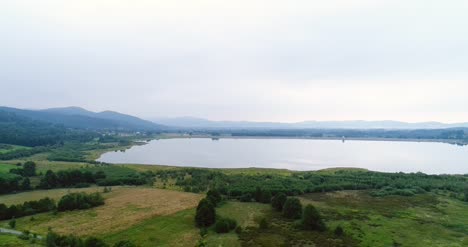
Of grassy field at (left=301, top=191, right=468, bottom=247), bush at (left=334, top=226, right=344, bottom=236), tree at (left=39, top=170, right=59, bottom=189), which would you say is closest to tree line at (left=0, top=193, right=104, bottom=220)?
tree at (left=39, top=170, right=59, bottom=189)

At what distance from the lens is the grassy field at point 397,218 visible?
34.4m

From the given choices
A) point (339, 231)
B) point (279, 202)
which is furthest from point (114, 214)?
point (339, 231)

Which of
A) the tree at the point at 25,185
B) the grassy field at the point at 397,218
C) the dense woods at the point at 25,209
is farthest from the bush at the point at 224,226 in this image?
the tree at the point at 25,185

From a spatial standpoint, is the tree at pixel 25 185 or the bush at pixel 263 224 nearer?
the bush at pixel 263 224

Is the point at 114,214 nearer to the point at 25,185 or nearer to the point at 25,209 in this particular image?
the point at 25,209

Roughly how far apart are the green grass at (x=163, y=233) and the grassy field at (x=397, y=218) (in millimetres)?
16615

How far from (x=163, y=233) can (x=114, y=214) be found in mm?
10355

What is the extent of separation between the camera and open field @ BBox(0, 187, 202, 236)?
1457 inches

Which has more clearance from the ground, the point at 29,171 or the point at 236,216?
the point at 29,171

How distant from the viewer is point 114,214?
42.2m

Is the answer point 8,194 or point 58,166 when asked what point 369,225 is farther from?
point 58,166

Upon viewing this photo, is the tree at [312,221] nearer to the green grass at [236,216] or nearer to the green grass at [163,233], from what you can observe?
the green grass at [236,216]

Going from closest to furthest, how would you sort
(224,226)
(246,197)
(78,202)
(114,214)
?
(224,226) → (114,214) → (78,202) → (246,197)

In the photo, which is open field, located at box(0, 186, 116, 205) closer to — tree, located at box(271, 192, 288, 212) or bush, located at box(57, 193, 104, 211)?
bush, located at box(57, 193, 104, 211)
